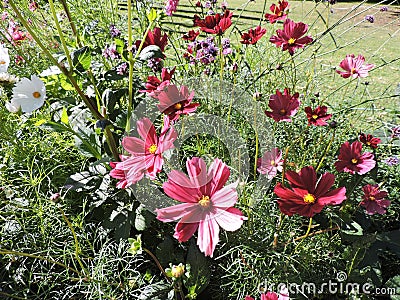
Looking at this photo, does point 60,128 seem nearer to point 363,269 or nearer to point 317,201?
point 317,201

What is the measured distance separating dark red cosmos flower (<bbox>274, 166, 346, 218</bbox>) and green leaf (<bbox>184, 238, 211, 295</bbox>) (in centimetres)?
23

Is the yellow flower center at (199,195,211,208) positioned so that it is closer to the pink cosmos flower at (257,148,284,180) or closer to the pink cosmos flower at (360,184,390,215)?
the pink cosmos flower at (257,148,284,180)

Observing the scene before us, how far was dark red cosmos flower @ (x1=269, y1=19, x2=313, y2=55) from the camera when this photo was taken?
2.65 feet

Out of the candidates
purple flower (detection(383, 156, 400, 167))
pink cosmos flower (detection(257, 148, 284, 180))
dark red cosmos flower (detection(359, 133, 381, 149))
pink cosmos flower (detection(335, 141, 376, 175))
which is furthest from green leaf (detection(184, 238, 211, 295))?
purple flower (detection(383, 156, 400, 167))

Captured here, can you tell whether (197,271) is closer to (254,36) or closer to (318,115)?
(318,115)

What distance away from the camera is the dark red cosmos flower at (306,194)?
1.93ft

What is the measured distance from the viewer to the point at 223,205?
0.51m

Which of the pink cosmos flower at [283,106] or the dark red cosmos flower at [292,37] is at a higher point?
the dark red cosmos flower at [292,37]

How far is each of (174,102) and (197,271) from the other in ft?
1.03

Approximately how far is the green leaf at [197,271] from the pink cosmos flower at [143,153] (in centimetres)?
23

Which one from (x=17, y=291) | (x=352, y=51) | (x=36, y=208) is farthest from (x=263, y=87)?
(x=352, y=51)

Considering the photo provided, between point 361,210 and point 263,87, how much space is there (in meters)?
0.47

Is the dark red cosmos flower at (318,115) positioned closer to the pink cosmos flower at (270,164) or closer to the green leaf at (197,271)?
the pink cosmos flower at (270,164)

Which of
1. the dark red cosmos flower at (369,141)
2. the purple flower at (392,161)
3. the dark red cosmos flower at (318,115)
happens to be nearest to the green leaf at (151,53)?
→ the dark red cosmos flower at (318,115)
